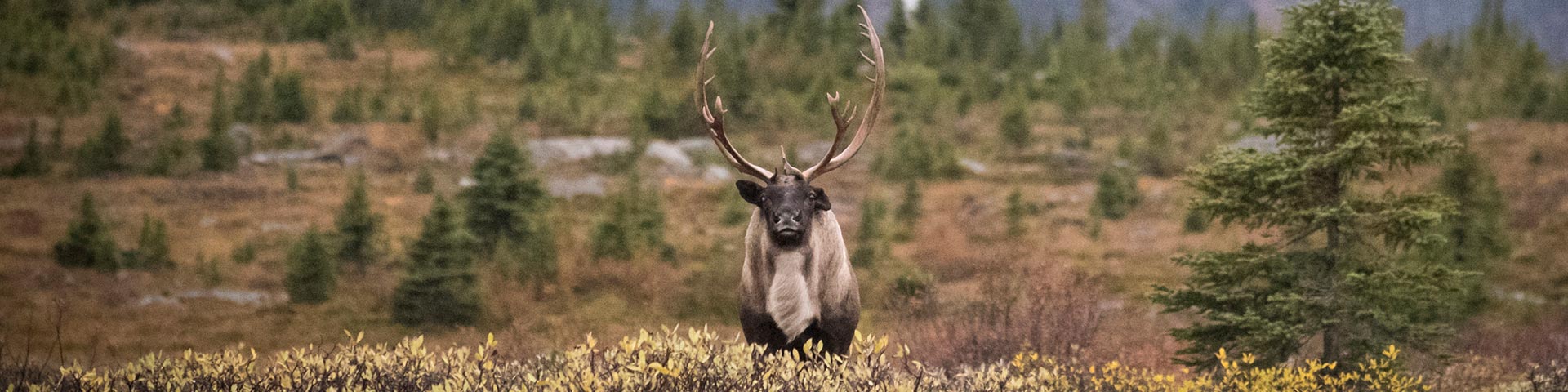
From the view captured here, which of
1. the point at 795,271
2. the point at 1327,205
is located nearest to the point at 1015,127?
the point at 1327,205

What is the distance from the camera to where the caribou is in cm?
796

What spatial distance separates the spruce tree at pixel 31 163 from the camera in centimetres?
3109

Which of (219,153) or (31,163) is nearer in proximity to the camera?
(31,163)

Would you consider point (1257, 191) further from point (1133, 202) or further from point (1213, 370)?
point (1133, 202)

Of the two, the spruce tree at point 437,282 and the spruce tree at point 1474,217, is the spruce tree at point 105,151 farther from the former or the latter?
the spruce tree at point 1474,217

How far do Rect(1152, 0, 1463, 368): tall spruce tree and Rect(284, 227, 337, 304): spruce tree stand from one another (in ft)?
50.3

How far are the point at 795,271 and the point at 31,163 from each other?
29562 millimetres

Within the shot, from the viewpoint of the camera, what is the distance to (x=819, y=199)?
8109 mm

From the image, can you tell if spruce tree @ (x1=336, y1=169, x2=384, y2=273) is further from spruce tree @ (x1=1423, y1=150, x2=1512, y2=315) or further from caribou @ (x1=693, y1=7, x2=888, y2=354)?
spruce tree @ (x1=1423, y1=150, x2=1512, y2=315)

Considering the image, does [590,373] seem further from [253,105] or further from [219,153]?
[253,105]

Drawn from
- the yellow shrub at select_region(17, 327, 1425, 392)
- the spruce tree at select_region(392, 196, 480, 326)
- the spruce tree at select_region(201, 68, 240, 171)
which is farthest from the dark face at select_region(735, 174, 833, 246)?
the spruce tree at select_region(201, 68, 240, 171)

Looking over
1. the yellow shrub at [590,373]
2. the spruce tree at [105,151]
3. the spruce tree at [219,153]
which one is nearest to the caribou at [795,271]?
the yellow shrub at [590,373]

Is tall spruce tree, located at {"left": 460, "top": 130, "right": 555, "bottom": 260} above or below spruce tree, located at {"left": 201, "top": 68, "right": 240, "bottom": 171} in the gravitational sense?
below

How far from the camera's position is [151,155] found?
33.5 meters
